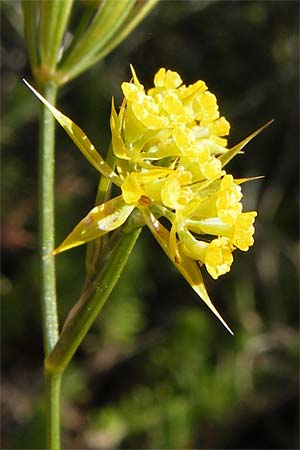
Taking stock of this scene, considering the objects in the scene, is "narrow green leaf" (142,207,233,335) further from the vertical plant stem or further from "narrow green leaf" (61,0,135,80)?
"narrow green leaf" (61,0,135,80)

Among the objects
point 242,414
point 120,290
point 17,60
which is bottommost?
point 242,414

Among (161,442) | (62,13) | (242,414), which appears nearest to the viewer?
(62,13)

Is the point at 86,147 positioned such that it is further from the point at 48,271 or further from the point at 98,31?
the point at 98,31

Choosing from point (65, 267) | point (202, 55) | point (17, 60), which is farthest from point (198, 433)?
point (17, 60)

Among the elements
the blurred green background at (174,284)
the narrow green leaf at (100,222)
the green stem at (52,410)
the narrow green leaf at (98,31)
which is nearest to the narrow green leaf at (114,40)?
the narrow green leaf at (98,31)

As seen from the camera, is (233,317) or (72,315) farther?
(233,317)

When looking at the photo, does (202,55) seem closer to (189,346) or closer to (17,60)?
(17,60)

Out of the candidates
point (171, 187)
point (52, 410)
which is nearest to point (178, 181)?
point (171, 187)

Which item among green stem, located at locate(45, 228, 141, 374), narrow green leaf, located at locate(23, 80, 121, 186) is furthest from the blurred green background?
narrow green leaf, located at locate(23, 80, 121, 186)
